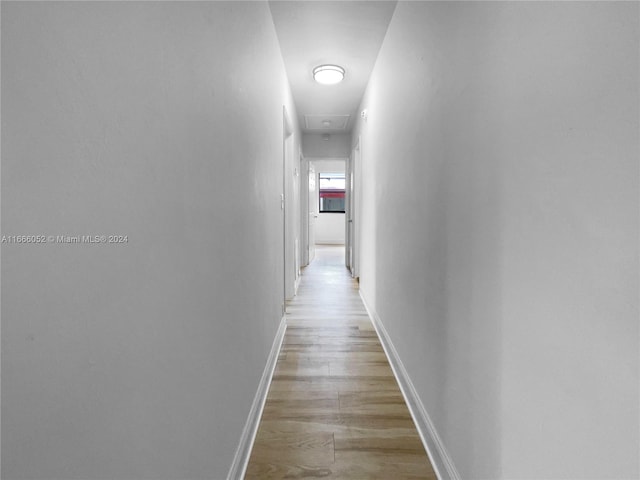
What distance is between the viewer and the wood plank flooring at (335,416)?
1479mm

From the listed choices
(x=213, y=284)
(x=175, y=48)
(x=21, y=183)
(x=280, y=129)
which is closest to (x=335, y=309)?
(x=280, y=129)

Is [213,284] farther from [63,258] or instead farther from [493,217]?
[493,217]

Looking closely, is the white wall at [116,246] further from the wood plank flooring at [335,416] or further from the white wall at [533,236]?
the white wall at [533,236]

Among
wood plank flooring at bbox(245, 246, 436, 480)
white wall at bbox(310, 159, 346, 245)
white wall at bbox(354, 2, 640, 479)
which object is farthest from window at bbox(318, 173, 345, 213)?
white wall at bbox(354, 2, 640, 479)

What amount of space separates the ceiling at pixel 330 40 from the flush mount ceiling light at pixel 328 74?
0.06 m

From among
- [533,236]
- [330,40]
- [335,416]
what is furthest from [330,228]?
[533,236]

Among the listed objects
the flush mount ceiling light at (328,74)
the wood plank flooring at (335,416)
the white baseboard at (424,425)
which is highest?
the flush mount ceiling light at (328,74)

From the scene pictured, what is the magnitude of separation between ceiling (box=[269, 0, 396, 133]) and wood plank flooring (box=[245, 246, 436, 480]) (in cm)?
250

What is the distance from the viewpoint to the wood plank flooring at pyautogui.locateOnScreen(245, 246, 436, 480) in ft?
4.85

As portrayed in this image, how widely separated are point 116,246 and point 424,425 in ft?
5.34

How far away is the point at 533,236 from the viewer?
827 millimetres

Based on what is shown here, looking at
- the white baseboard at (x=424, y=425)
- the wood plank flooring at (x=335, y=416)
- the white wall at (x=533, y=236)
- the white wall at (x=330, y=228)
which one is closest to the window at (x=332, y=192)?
the white wall at (x=330, y=228)

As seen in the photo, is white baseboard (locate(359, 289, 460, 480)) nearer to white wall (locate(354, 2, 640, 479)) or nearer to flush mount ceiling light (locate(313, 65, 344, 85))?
white wall (locate(354, 2, 640, 479))

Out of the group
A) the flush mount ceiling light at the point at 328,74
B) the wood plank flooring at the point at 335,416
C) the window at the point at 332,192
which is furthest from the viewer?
the window at the point at 332,192
